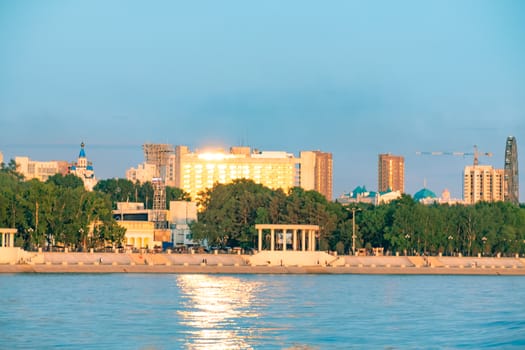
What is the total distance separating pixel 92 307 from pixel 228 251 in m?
66.9

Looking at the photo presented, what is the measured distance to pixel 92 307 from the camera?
77625 mm

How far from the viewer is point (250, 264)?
436 ft

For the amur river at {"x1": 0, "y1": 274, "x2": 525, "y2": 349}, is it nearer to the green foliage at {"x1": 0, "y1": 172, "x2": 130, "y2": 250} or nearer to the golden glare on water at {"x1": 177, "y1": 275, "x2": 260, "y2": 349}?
the golden glare on water at {"x1": 177, "y1": 275, "x2": 260, "y2": 349}

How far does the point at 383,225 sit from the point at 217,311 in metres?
76.1

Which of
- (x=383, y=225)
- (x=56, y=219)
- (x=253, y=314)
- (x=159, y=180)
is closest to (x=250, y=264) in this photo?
(x=56, y=219)

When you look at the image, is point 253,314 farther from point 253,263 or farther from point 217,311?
point 253,263

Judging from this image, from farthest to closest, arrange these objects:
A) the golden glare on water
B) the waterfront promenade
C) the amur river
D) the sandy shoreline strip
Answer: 1. the waterfront promenade
2. the sandy shoreline strip
3. the amur river
4. the golden glare on water

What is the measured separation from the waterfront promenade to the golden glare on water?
1516 cm

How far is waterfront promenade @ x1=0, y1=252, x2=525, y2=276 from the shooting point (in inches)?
4877

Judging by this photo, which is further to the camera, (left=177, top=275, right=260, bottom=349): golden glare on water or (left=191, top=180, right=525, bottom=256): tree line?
(left=191, top=180, right=525, bottom=256): tree line

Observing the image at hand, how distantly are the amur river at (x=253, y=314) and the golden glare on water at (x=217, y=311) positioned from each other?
0.21 ft

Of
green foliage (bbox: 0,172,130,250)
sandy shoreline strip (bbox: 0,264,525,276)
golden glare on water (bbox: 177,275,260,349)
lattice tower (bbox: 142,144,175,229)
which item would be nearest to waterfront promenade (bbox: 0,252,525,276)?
sandy shoreline strip (bbox: 0,264,525,276)

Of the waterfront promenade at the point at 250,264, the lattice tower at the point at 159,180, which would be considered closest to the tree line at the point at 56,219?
the waterfront promenade at the point at 250,264

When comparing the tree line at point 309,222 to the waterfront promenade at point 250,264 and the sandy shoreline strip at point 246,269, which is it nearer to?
the waterfront promenade at point 250,264
